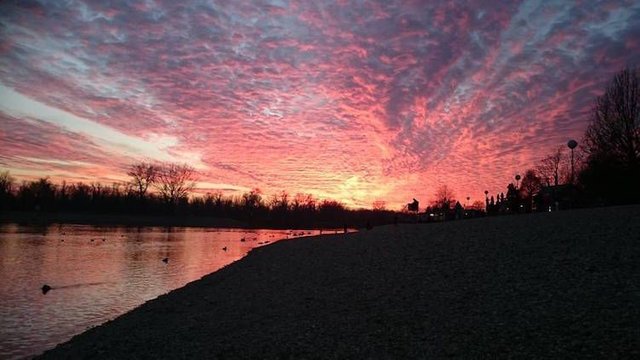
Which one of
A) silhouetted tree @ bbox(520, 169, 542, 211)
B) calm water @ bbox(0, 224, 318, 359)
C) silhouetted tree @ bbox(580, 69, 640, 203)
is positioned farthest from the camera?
silhouetted tree @ bbox(520, 169, 542, 211)

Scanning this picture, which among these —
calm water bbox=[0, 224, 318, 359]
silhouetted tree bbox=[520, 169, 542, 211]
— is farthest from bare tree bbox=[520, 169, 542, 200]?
calm water bbox=[0, 224, 318, 359]

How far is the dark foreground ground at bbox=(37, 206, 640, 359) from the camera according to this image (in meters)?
9.59

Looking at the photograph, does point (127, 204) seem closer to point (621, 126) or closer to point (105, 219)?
point (105, 219)

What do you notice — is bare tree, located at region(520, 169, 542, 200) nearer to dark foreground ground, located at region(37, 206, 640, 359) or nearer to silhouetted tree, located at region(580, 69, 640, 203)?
silhouetted tree, located at region(580, 69, 640, 203)

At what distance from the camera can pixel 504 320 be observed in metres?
10.8

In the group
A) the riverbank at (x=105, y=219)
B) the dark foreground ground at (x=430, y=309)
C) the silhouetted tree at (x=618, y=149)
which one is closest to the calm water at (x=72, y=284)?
the dark foreground ground at (x=430, y=309)

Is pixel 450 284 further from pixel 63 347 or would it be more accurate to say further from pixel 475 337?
pixel 63 347

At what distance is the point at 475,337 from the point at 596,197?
Result: 142 feet

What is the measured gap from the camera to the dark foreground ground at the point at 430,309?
31.5 ft

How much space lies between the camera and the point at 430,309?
12.6 m

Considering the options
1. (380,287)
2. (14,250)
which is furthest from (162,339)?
(14,250)

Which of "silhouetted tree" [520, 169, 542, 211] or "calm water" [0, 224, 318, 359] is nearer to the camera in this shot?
"calm water" [0, 224, 318, 359]

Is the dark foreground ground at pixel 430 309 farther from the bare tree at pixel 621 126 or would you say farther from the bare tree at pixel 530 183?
the bare tree at pixel 530 183

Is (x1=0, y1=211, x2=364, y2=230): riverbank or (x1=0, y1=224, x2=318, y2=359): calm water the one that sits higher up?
(x1=0, y1=211, x2=364, y2=230): riverbank
